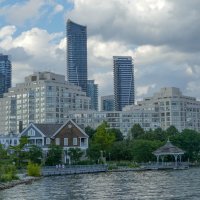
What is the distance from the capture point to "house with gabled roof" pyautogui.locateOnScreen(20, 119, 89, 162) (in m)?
112

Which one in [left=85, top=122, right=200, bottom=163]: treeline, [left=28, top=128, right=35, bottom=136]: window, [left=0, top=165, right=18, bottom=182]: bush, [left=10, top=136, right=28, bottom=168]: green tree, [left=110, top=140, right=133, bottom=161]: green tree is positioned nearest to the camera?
[left=0, top=165, right=18, bottom=182]: bush

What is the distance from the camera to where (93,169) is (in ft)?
324

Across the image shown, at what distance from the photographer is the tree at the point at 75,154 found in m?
105

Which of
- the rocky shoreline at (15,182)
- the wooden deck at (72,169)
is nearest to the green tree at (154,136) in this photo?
the wooden deck at (72,169)

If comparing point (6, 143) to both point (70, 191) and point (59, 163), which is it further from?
point (70, 191)

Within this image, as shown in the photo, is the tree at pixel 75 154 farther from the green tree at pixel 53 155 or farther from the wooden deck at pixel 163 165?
the wooden deck at pixel 163 165

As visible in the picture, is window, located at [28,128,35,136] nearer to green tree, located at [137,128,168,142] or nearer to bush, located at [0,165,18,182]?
bush, located at [0,165,18,182]

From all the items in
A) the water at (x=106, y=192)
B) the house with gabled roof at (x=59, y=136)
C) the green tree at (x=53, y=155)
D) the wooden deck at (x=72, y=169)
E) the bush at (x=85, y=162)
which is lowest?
the water at (x=106, y=192)

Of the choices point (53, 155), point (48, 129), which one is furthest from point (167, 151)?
point (48, 129)

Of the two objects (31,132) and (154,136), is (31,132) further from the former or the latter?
(154,136)

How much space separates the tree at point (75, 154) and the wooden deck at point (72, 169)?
5.79 meters

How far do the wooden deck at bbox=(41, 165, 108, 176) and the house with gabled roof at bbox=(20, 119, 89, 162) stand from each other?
13.8m

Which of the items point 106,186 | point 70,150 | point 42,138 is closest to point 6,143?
point 42,138

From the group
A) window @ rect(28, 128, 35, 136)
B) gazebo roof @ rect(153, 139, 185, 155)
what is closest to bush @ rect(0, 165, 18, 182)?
window @ rect(28, 128, 35, 136)
